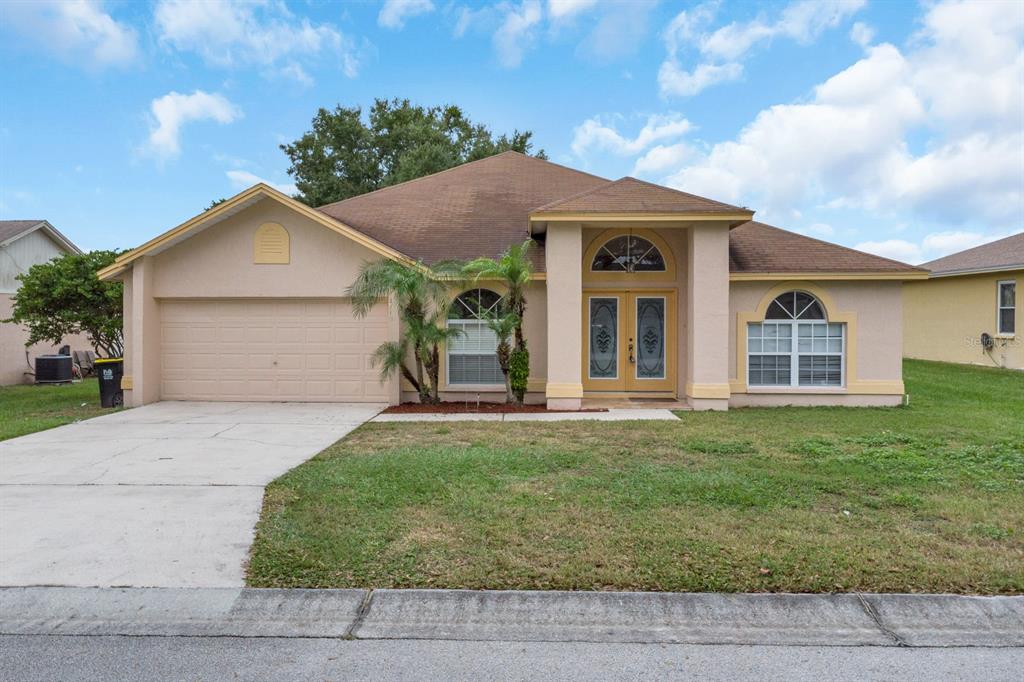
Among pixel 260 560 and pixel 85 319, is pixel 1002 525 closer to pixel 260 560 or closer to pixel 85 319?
pixel 260 560

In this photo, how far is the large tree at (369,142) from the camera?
115 feet

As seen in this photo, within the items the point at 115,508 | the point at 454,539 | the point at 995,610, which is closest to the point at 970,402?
the point at 995,610

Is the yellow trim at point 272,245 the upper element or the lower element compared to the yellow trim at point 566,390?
upper

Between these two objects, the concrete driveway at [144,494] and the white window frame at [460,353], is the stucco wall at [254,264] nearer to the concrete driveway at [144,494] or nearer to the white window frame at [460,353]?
the white window frame at [460,353]

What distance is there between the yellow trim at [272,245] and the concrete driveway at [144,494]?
3650 mm

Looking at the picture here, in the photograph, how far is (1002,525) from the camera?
547cm

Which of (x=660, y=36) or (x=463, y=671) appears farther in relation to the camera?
(x=660, y=36)

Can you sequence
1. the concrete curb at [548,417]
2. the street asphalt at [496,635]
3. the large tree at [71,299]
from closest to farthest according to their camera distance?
the street asphalt at [496,635] < the concrete curb at [548,417] < the large tree at [71,299]

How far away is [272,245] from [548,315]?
20.1 ft

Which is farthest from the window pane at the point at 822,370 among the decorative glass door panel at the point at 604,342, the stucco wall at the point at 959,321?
the stucco wall at the point at 959,321

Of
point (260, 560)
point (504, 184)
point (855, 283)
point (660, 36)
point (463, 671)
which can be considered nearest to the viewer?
point (463, 671)

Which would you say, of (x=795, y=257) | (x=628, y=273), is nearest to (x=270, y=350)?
(x=628, y=273)

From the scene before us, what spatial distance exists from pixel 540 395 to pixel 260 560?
31.1 feet

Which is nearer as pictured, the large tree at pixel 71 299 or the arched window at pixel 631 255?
the arched window at pixel 631 255
